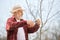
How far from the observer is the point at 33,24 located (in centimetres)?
171

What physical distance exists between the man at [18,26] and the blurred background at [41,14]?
37 mm

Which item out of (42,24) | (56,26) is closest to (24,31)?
(42,24)

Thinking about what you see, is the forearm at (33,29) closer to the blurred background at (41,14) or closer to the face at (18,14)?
the blurred background at (41,14)

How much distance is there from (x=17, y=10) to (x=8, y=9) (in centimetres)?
10

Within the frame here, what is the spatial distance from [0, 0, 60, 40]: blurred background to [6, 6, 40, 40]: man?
4cm

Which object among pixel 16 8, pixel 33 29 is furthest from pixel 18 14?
pixel 33 29

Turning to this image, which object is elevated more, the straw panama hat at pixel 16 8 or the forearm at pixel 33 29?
the straw panama hat at pixel 16 8

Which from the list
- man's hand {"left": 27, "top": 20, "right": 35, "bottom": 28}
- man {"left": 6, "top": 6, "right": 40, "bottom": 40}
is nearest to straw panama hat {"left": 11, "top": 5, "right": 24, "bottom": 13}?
man {"left": 6, "top": 6, "right": 40, "bottom": 40}

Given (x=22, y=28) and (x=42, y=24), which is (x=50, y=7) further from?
(x=22, y=28)

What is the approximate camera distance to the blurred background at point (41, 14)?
5.65 ft

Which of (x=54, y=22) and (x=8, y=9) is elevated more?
(x=8, y=9)

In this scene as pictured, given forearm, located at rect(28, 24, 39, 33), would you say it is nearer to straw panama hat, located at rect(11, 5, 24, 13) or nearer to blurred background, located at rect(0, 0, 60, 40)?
blurred background, located at rect(0, 0, 60, 40)

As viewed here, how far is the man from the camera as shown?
1.67 m

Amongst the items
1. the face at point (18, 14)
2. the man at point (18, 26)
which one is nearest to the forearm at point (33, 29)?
the man at point (18, 26)
